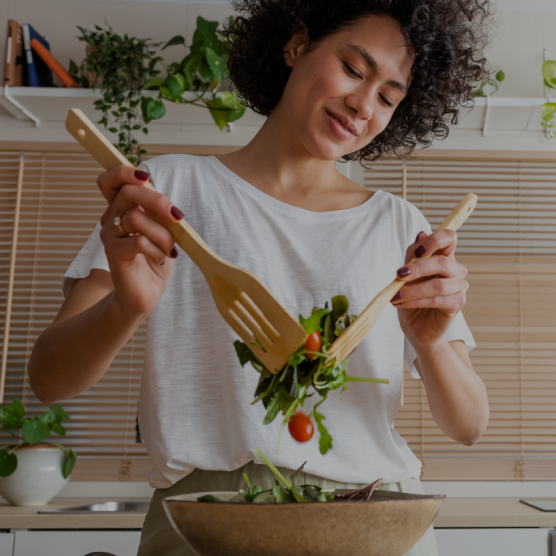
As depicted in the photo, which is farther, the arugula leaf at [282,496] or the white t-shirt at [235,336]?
the white t-shirt at [235,336]

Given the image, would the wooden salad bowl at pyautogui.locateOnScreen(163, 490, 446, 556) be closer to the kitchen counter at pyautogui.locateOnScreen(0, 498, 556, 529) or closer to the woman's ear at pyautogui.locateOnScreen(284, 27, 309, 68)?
the woman's ear at pyautogui.locateOnScreen(284, 27, 309, 68)

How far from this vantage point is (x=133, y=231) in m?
0.60

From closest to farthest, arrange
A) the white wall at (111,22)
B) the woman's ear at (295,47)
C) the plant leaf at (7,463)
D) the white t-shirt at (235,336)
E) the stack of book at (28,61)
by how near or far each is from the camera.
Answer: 1. the white t-shirt at (235,336)
2. the woman's ear at (295,47)
3. the plant leaf at (7,463)
4. the stack of book at (28,61)
5. the white wall at (111,22)

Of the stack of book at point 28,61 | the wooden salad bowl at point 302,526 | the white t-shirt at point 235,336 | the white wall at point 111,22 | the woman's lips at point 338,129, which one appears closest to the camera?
the wooden salad bowl at point 302,526

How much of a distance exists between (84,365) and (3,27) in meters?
2.38

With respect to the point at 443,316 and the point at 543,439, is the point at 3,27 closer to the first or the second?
the point at 443,316

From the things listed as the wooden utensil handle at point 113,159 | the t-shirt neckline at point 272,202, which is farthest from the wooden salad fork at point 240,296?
the t-shirt neckline at point 272,202

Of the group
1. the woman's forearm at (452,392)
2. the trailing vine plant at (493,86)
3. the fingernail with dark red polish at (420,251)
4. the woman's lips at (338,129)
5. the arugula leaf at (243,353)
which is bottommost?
the arugula leaf at (243,353)

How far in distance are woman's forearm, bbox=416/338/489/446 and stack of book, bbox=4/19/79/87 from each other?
2.06m

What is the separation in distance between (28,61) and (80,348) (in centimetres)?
205

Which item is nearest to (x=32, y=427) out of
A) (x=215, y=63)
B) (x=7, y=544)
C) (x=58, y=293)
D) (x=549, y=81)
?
(x=7, y=544)

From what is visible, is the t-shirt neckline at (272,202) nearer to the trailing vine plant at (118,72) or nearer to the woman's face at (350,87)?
the woman's face at (350,87)

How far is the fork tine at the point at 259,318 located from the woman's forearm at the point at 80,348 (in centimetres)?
17

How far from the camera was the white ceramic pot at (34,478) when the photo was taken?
2.08 meters
